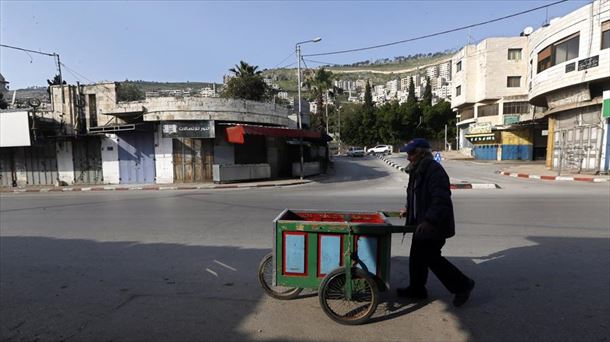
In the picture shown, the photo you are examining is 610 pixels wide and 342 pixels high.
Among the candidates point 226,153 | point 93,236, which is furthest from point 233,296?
point 226,153

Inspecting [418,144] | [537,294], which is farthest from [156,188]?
[537,294]

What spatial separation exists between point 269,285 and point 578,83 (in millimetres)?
23669

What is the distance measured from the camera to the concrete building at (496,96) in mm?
37438

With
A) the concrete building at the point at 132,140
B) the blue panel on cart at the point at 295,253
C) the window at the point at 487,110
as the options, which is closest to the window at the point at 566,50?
the concrete building at the point at 132,140

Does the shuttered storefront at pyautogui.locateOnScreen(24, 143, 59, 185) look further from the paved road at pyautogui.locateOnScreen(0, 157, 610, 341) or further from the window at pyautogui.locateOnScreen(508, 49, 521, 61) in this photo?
the window at pyautogui.locateOnScreen(508, 49, 521, 61)

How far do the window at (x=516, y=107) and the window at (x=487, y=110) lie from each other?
1630 mm

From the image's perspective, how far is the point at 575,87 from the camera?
21766mm

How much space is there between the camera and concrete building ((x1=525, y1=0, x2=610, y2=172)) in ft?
64.3

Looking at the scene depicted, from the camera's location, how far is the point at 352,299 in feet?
12.2

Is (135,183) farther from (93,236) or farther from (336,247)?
(336,247)

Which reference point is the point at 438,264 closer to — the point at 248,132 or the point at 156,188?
the point at 248,132

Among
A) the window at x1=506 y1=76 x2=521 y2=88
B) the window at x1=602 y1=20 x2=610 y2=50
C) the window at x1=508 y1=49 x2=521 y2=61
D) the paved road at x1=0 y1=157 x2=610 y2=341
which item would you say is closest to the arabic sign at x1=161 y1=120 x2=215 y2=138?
the paved road at x1=0 y1=157 x2=610 y2=341

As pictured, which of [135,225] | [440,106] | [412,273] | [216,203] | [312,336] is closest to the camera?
[312,336]

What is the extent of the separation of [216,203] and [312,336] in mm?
9079
